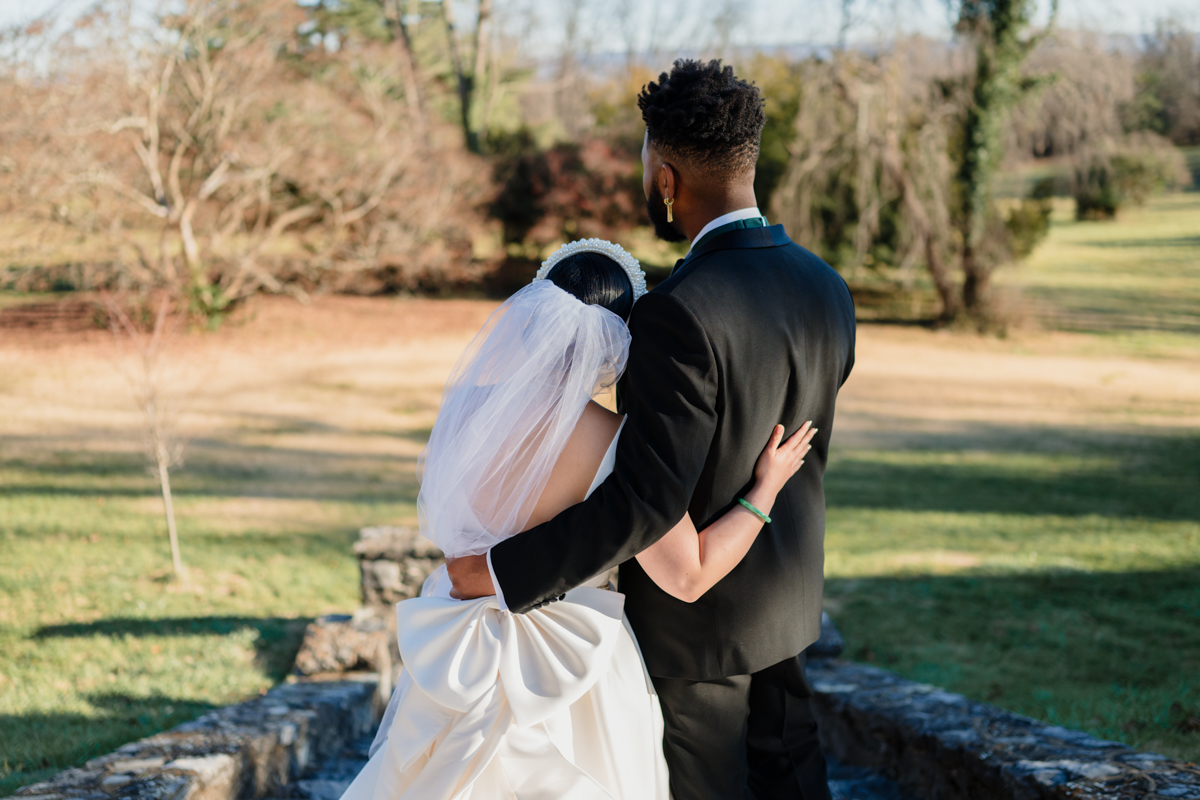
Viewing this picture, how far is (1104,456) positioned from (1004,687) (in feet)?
18.3

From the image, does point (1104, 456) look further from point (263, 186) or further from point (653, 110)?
point (263, 186)

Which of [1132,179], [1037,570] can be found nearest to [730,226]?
[1037,570]

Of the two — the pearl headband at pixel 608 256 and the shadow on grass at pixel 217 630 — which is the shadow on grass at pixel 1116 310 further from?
the pearl headband at pixel 608 256

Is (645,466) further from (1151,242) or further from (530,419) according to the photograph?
(1151,242)

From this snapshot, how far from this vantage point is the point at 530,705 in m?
1.76

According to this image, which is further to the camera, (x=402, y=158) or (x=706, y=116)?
(x=402, y=158)

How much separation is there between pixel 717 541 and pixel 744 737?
0.51 metres

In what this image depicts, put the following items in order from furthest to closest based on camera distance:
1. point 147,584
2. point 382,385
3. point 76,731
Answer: point 382,385
point 147,584
point 76,731

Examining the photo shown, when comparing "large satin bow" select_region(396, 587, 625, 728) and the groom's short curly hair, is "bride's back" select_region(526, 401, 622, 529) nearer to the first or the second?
"large satin bow" select_region(396, 587, 625, 728)

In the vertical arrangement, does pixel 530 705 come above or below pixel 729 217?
below

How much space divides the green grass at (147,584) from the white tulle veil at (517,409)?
83.8 inches

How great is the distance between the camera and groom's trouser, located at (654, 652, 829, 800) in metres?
1.87

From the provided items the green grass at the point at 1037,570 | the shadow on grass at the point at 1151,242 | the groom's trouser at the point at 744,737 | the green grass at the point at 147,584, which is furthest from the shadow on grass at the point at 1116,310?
the groom's trouser at the point at 744,737

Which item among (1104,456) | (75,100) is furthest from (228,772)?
(75,100)
